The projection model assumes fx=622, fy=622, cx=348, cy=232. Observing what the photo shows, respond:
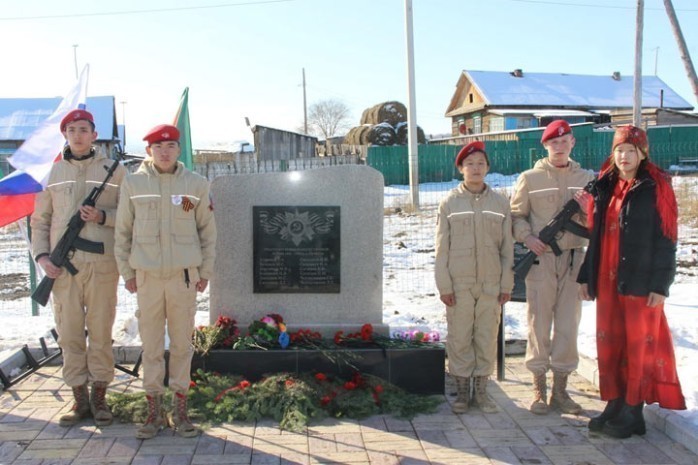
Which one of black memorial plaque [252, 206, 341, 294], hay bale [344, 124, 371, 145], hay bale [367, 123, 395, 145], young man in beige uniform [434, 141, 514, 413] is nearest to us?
young man in beige uniform [434, 141, 514, 413]

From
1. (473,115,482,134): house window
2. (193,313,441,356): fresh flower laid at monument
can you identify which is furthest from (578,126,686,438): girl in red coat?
(473,115,482,134): house window

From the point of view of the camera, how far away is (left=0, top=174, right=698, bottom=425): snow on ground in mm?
5238

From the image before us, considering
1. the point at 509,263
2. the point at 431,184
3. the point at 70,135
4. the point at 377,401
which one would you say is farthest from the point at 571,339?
the point at 431,184

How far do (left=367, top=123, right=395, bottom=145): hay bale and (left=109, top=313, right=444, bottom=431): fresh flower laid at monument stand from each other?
813 inches

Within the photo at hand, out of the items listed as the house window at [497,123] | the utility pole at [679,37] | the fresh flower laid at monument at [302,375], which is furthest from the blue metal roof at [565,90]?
the fresh flower laid at monument at [302,375]

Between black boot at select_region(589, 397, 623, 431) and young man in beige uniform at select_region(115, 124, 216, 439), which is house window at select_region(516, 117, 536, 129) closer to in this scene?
black boot at select_region(589, 397, 623, 431)

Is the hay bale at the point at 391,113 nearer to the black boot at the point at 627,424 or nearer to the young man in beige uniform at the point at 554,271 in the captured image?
the young man in beige uniform at the point at 554,271

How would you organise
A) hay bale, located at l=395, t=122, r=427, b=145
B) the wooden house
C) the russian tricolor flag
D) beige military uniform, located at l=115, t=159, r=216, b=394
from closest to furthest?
beige military uniform, located at l=115, t=159, r=216, b=394, the russian tricolor flag, hay bale, located at l=395, t=122, r=427, b=145, the wooden house

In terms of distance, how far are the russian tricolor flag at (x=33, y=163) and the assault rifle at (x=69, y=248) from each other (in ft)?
1.59

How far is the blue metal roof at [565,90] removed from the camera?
35.2 metres

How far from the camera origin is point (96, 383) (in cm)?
420

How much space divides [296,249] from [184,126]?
1833 millimetres

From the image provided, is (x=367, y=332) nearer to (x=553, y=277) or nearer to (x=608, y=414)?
(x=553, y=277)

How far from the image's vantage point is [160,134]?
3.84 metres
